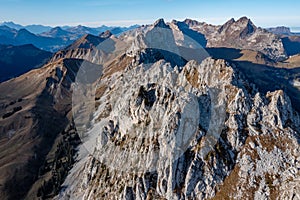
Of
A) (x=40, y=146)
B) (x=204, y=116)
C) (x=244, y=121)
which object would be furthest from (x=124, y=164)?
(x=40, y=146)

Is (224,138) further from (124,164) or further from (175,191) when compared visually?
(124,164)

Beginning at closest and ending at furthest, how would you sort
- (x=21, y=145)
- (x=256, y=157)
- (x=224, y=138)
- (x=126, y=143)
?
(x=256, y=157) < (x=224, y=138) < (x=126, y=143) < (x=21, y=145)

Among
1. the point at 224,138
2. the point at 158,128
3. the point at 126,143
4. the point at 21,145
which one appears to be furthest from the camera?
the point at 21,145

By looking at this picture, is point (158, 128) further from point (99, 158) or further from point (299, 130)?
point (299, 130)

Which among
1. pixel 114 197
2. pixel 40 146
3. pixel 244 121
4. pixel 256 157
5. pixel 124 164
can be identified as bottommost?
pixel 40 146

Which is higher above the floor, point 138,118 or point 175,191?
point 138,118

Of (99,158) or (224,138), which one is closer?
(224,138)
